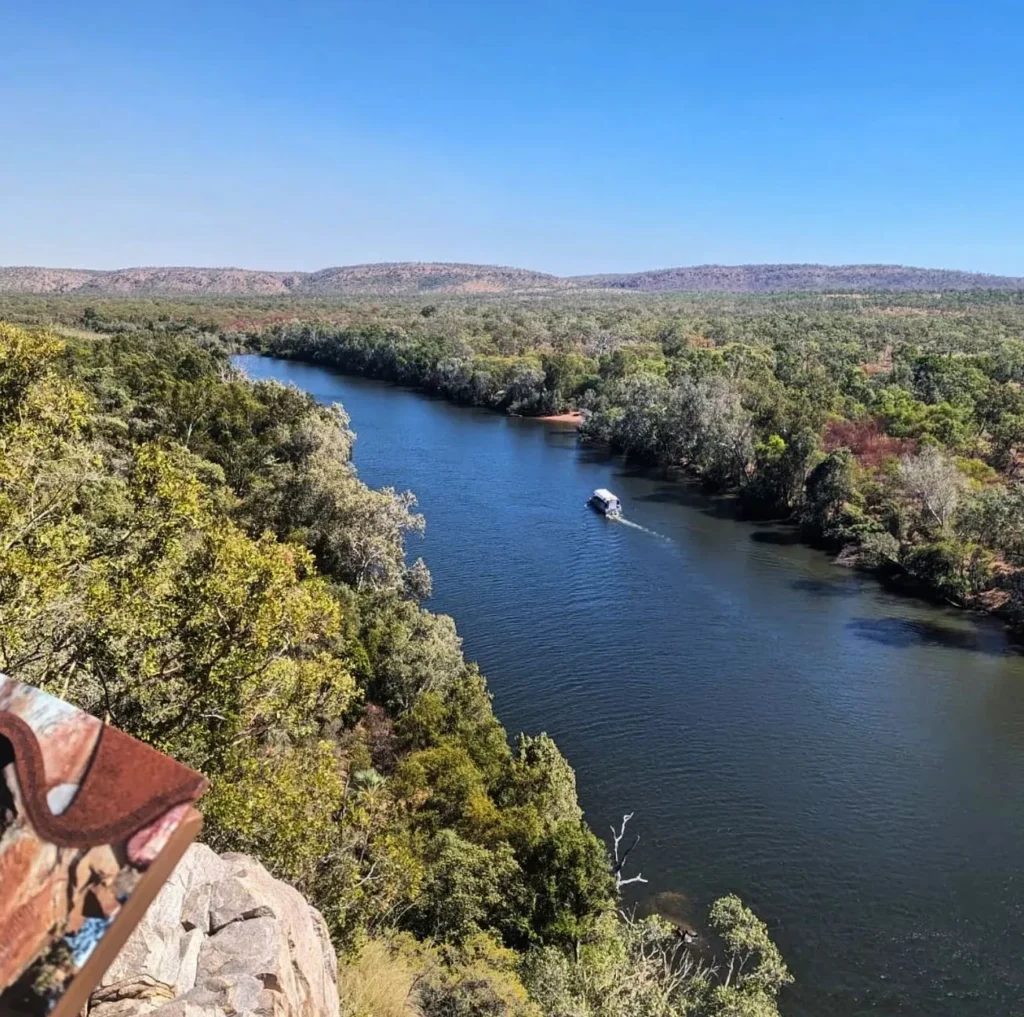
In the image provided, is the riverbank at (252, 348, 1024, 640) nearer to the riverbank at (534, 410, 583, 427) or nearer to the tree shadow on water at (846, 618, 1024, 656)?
the tree shadow on water at (846, 618, 1024, 656)

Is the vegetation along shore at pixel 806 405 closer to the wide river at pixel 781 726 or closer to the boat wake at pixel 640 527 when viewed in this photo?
the wide river at pixel 781 726

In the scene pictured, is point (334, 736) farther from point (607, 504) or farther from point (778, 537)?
point (778, 537)

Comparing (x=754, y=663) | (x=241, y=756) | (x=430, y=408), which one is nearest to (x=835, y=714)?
(x=754, y=663)

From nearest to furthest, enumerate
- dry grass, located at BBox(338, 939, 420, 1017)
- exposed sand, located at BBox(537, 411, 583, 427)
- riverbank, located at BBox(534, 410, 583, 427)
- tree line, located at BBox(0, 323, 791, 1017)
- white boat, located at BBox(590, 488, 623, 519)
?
tree line, located at BBox(0, 323, 791, 1017)
dry grass, located at BBox(338, 939, 420, 1017)
white boat, located at BBox(590, 488, 623, 519)
riverbank, located at BBox(534, 410, 583, 427)
exposed sand, located at BBox(537, 411, 583, 427)

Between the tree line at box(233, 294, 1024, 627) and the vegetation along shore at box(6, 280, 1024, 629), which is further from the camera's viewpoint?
the vegetation along shore at box(6, 280, 1024, 629)

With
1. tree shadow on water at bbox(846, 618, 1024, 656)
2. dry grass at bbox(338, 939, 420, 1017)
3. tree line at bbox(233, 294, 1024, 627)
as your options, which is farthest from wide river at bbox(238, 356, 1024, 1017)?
dry grass at bbox(338, 939, 420, 1017)

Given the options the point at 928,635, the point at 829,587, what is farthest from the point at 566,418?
the point at 928,635

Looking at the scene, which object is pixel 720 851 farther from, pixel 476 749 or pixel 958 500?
pixel 958 500
